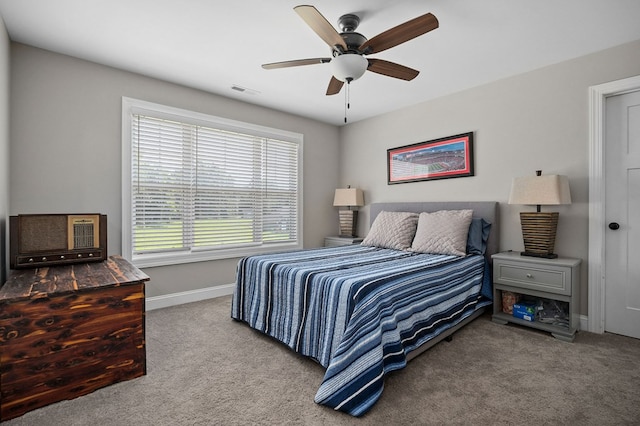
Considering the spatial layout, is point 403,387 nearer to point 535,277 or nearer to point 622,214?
point 535,277

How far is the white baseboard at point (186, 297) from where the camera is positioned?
3332 mm

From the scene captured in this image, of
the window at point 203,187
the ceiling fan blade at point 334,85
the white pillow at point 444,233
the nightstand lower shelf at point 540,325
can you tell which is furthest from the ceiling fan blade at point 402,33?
the nightstand lower shelf at point 540,325

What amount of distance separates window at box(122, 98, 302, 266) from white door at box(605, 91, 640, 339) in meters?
3.45

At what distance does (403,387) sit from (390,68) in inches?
88.8

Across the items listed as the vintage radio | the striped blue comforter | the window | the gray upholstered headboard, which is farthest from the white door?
the vintage radio

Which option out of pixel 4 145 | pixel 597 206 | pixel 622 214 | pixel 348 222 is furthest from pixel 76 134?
pixel 622 214

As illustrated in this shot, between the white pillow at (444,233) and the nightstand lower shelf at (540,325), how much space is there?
0.66 m

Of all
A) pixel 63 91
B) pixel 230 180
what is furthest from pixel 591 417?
pixel 63 91

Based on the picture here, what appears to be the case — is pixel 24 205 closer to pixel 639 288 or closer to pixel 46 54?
pixel 46 54

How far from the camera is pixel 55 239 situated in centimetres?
227

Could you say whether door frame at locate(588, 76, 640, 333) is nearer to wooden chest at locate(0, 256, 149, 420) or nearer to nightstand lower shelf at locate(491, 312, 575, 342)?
nightstand lower shelf at locate(491, 312, 575, 342)

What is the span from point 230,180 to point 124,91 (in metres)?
1.42

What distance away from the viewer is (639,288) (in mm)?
2615

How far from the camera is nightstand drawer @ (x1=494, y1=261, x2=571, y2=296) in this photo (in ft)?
8.49
